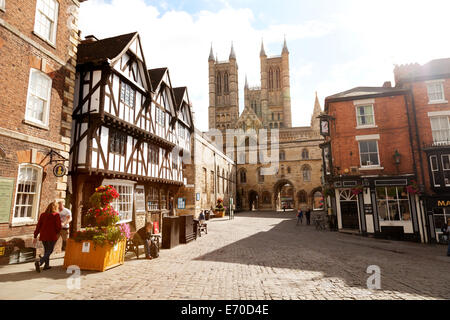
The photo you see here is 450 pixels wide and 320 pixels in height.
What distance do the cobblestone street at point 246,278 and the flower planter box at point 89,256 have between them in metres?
0.28

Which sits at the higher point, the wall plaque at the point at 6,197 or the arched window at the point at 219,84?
the arched window at the point at 219,84

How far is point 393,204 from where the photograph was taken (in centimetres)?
1453

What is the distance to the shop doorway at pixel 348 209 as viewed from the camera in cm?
1562

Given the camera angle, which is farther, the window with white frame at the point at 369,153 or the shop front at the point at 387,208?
the window with white frame at the point at 369,153

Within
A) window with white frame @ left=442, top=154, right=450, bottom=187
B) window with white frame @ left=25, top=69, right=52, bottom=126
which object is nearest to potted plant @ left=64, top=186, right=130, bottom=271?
window with white frame @ left=25, top=69, right=52, bottom=126

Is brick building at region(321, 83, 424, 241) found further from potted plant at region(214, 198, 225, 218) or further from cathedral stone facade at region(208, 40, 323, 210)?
cathedral stone facade at region(208, 40, 323, 210)

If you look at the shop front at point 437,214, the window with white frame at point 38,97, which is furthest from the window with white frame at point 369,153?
the window with white frame at point 38,97

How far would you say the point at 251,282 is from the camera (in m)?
5.71

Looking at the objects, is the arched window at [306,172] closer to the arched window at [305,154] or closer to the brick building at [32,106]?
the arched window at [305,154]

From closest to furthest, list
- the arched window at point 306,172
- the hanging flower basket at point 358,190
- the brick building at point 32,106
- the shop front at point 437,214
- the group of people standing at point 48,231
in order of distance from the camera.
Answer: the group of people standing at point 48,231 < the brick building at point 32,106 < the shop front at point 437,214 < the hanging flower basket at point 358,190 < the arched window at point 306,172

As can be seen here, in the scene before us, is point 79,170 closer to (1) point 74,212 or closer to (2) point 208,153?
(1) point 74,212

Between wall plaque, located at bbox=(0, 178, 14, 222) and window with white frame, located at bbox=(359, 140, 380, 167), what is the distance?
17.4 m

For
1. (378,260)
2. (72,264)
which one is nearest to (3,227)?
(72,264)

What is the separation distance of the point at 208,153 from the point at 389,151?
18575mm
